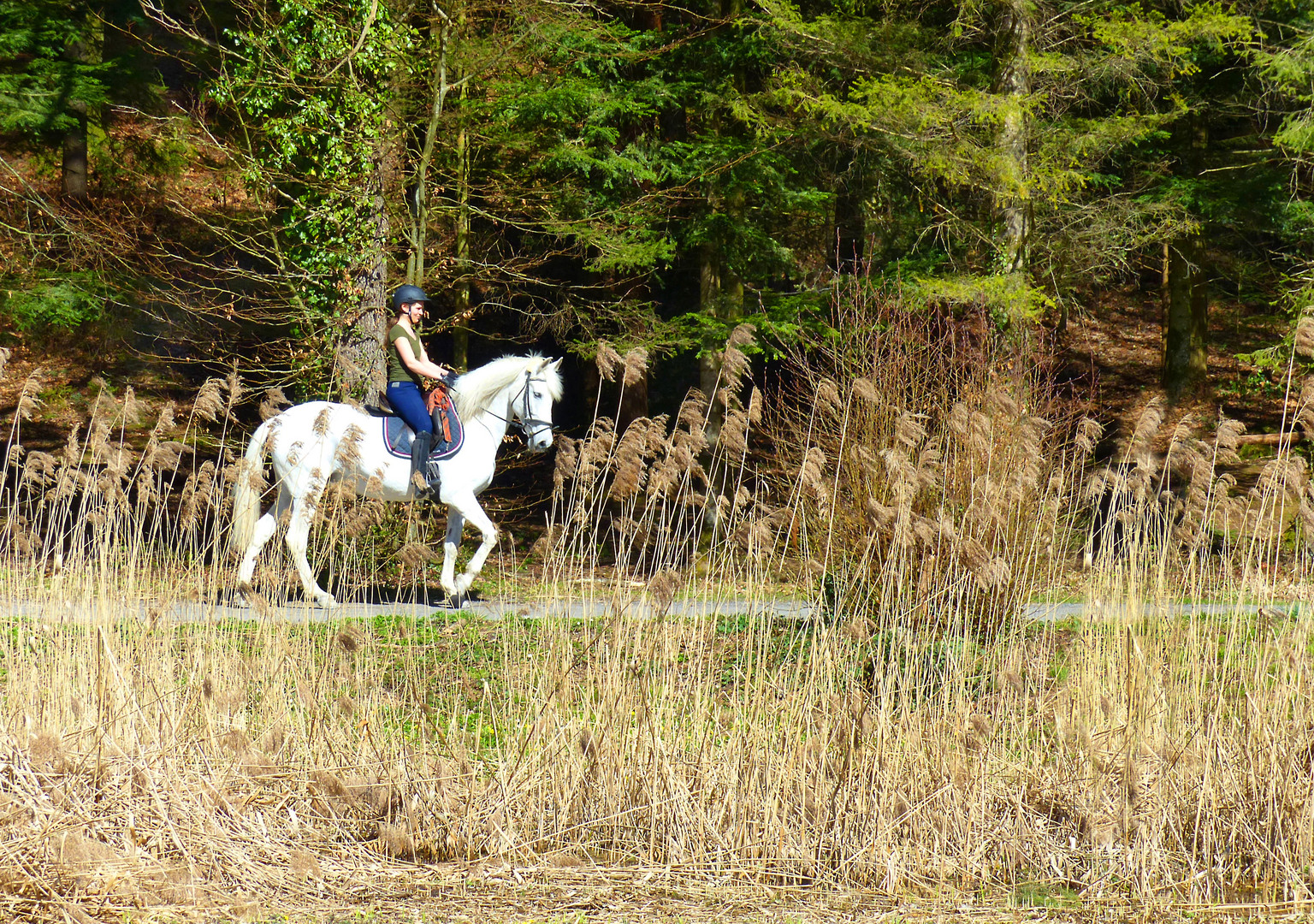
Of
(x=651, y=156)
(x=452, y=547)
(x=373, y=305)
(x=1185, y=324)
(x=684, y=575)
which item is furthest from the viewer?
(x=1185, y=324)


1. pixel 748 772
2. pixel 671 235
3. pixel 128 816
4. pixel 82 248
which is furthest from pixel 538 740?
pixel 82 248

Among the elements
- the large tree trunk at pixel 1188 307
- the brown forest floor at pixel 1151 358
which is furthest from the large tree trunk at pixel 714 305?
the large tree trunk at pixel 1188 307

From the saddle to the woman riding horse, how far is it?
6 centimetres

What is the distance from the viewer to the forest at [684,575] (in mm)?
4625

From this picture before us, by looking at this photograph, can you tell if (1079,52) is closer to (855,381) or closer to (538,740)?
(855,381)

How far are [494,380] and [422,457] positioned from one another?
2.94 ft

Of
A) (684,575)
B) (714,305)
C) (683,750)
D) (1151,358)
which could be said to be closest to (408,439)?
(684,575)

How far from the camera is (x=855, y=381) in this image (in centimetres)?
565

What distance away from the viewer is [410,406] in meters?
10.3

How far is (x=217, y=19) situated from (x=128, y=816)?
1591 cm

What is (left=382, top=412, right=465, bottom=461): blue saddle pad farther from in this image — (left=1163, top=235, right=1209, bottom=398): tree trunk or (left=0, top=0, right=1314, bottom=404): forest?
(left=1163, top=235, right=1209, bottom=398): tree trunk

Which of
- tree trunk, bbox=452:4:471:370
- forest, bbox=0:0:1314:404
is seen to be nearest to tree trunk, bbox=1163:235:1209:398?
forest, bbox=0:0:1314:404

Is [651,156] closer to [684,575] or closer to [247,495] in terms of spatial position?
[684,575]

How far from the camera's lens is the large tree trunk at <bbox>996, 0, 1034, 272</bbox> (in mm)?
12555
